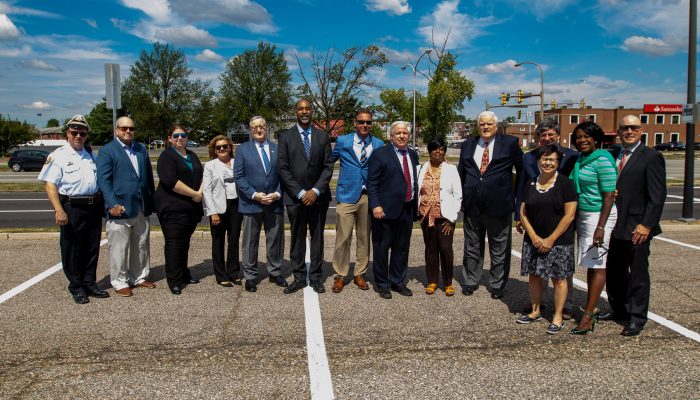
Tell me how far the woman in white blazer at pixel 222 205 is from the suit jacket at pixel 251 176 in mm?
184

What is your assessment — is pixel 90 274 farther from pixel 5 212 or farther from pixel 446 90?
pixel 446 90

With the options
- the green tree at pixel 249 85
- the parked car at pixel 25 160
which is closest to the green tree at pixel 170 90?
the green tree at pixel 249 85

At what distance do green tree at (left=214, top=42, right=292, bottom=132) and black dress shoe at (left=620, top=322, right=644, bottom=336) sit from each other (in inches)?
2130

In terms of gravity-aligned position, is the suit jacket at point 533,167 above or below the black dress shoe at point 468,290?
above

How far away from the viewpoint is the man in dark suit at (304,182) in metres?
5.55

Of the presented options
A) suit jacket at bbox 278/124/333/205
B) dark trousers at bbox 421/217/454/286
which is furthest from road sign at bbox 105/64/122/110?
dark trousers at bbox 421/217/454/286

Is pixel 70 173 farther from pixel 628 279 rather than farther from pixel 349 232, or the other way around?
pixel 628 279

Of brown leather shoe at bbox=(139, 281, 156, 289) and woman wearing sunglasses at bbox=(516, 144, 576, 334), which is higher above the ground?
Result: woman wearing sunglasses at bbox=(516, 144, 576, 334)

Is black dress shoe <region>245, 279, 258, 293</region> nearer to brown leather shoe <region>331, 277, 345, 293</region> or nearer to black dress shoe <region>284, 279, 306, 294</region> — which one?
black dress shoe <region>284, 279, 306, 294</region>

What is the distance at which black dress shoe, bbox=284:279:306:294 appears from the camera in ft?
18.5

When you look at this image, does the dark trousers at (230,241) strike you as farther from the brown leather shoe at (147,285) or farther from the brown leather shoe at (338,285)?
the brown leather shoe at (338,285)

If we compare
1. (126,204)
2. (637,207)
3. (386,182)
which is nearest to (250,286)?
(126,204)

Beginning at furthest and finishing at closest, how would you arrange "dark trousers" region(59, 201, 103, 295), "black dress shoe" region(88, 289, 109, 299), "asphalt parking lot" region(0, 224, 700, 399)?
"black dress shoe" region(88, 289, 109, 299) → "dark trousers" region(59, 201, 103, 295) → "asphalt parking lot" region(0, 224, 700, 399)

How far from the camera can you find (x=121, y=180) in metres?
5.38
